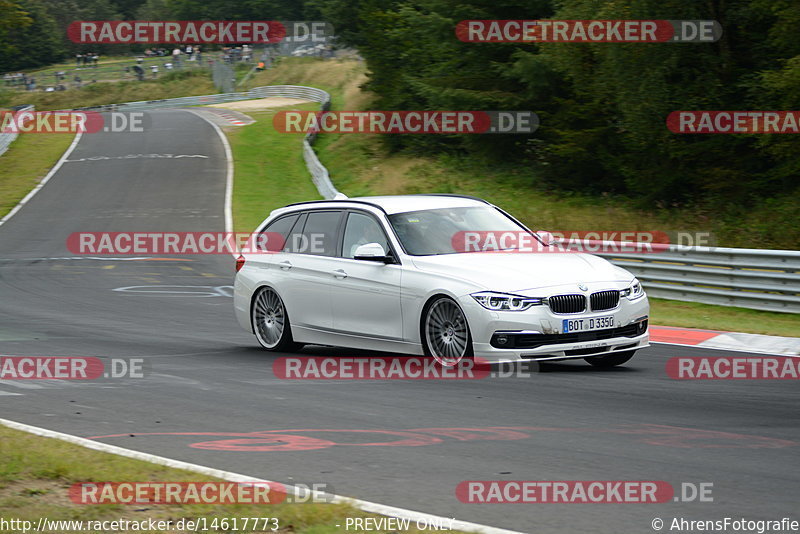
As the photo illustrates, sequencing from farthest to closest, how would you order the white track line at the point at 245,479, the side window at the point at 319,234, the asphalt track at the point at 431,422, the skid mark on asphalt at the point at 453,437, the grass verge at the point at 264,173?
the grass verge at the point at 264,173 → the side window at the point at 319,234 → the skid mark on asphalt at the point at 453,437 → the asphalt track at the point at 431,422 → the white track line at the point at 245,479

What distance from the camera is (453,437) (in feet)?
24.1

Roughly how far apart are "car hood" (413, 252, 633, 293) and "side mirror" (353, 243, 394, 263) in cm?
32

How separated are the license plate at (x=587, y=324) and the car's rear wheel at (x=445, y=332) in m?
0.87

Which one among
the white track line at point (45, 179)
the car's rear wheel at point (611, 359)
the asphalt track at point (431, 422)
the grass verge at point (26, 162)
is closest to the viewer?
the asphalt track at point (431, 422)

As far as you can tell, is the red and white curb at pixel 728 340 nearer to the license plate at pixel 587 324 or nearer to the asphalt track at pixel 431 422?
the asphalt track at pixel 431 422

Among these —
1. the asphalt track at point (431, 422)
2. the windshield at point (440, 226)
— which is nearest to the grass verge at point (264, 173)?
the asphalt track at point (431, 422)

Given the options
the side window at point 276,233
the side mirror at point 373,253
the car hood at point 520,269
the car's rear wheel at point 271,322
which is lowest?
the car's rear wheel at point 271,322

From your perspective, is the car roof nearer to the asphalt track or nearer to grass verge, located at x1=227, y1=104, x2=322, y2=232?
the asphalt track

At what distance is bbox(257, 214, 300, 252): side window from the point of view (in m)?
12.3

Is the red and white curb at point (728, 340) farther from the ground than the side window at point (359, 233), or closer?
closer

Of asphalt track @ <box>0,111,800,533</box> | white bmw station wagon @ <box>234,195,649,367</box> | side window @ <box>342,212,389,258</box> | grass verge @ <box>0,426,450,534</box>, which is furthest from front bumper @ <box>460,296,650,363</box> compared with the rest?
grass verge @ <box>0,426,450,534</box>

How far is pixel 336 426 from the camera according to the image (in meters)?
7.85

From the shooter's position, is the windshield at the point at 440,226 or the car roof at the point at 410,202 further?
the car roof at the point at 410,202

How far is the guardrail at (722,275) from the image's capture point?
15.4 metres
